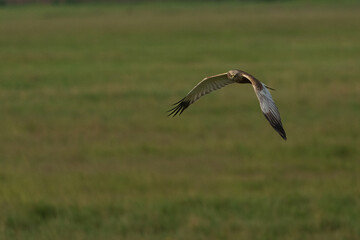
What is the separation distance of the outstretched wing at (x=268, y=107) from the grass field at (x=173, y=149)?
12.6m

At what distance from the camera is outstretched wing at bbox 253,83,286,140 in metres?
1.66

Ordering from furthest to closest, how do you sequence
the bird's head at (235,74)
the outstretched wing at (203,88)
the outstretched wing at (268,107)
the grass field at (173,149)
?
the grass field at (173,149), the outstretched wing at (203,88), the bird's head at (235,74), the outstretched wing at (268,107)

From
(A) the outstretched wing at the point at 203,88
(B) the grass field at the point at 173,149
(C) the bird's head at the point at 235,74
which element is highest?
(C) the bird's head at the point at 235,74

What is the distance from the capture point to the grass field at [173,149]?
48.6 feet

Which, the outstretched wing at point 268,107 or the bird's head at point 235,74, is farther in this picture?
the bird's head at point 235,74

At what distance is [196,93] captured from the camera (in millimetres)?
2092

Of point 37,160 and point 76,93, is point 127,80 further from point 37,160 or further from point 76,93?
point 37,160

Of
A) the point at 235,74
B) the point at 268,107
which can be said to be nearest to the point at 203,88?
the point at 235,74

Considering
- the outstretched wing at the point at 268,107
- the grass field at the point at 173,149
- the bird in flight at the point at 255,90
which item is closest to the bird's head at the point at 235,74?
the bird in flight at the point at 255,90

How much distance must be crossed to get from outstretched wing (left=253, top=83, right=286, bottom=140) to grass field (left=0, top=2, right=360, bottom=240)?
12.6m

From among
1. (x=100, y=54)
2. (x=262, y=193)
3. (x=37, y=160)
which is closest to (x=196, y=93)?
(x=262, y=193)

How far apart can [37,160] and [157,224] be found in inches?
228

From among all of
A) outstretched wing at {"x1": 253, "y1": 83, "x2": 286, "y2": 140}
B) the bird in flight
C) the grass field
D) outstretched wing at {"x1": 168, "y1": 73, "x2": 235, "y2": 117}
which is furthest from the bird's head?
the grass field

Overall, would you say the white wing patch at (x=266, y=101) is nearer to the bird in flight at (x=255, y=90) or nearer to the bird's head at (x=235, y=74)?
the bird in flight at (x=255, y=90)
